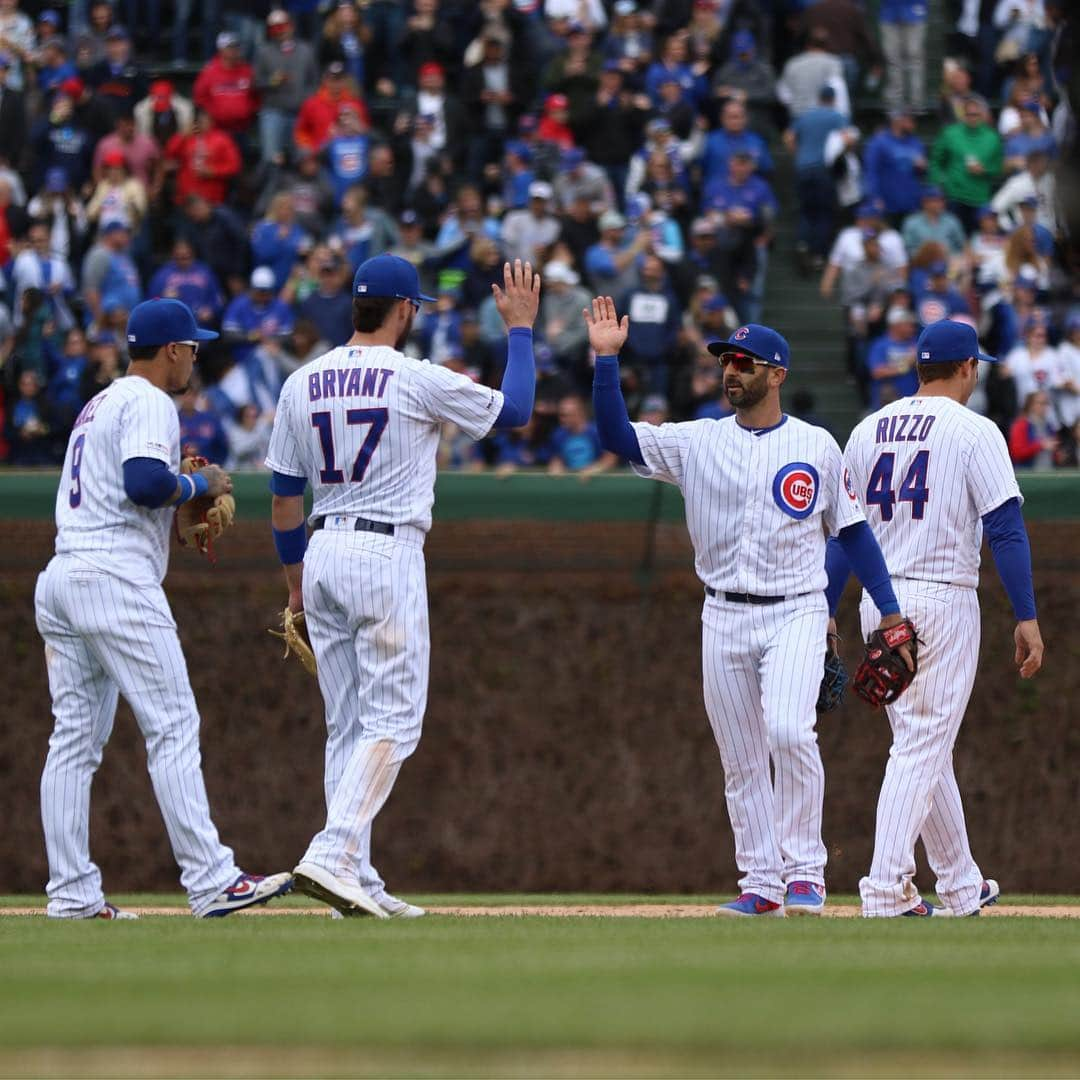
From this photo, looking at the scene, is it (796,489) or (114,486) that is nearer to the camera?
(114,486)

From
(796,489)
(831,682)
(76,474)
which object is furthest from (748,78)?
(76,474)

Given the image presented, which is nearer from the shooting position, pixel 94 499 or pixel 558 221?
pixel 94 499

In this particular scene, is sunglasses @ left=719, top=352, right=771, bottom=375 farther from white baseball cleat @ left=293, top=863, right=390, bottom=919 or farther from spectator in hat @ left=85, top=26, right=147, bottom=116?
spectator in hat @ left=85, top=26, right=147, bottom=116

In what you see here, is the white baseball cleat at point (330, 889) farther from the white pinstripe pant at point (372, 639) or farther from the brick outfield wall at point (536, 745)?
the brick outfield wall at point (536, 745)

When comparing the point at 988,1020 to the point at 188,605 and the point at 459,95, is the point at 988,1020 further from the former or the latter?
the point at 459,95

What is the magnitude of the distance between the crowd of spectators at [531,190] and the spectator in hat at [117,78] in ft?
0.10

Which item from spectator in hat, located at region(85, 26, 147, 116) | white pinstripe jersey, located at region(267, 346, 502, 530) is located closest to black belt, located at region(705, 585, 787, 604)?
white pinstripe jersey, located at region(267, 346, 502, 530)

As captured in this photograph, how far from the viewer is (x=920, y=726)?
328 inches

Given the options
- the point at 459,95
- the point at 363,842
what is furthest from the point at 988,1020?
the point at 459,95

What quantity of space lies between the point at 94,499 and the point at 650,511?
4.62m

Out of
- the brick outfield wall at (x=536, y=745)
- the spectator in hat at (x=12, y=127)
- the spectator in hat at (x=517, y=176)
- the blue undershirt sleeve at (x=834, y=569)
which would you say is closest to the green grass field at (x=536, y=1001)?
the blue undershirt sleeve at (x=834, y=569)

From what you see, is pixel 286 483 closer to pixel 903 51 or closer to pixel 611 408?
pixel 611 408

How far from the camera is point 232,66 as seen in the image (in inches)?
682

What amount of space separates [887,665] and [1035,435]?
6172 millimetres
